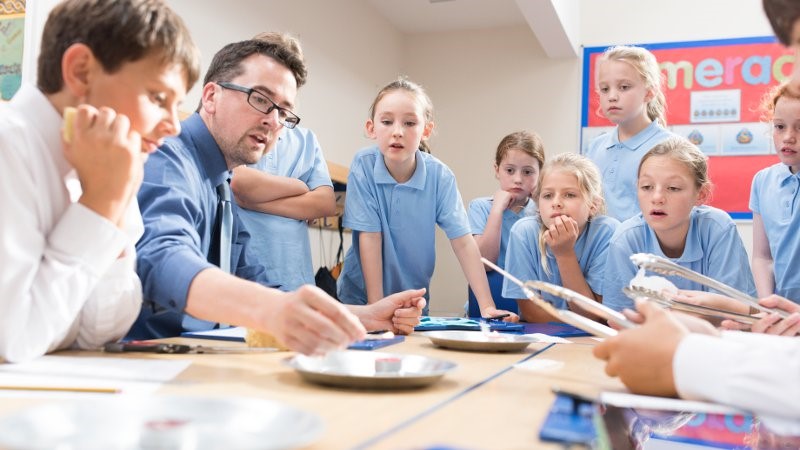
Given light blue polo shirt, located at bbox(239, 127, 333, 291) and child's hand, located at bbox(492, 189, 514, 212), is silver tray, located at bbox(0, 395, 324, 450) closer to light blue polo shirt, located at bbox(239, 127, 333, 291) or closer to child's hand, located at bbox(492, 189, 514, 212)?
light blue polo shirt, located at bbox(239, 127, 333, 291)

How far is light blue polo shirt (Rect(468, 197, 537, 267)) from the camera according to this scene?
2799 mm

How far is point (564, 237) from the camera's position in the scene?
2094 mm

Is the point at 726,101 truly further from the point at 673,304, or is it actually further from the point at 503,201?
the point at 673,304

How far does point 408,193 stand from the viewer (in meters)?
2.34

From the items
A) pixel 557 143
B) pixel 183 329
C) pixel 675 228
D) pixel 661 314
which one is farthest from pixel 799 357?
pixel 557 143

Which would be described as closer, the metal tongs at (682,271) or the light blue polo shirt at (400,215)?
the metal tongs at (682,271)

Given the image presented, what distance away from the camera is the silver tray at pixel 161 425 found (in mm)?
456

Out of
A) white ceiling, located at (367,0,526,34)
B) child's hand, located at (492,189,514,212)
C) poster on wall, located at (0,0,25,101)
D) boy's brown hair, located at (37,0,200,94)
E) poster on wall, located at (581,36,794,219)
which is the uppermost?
white ceiling, located at (367,0,526,34)

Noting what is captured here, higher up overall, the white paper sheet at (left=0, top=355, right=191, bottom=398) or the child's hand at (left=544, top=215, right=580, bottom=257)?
the child's hand at (left=544, top=215, right=580, bottom=257)

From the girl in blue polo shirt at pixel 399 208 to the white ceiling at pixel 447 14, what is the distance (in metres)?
2.09

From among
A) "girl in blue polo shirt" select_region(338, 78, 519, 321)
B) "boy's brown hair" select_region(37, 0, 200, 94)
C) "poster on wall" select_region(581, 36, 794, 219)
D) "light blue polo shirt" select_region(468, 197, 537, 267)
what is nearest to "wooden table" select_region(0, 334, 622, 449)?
"boy's brown hair" select_region(37, 0, 200, 94)

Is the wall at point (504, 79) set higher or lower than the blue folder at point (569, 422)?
higher

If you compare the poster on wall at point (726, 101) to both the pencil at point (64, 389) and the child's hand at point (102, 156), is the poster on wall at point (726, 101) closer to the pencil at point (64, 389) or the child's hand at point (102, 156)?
the child's hand at point (102, 156)

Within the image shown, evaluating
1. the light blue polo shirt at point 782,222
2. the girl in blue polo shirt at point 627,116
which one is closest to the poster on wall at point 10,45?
the girl in blue polo shirt at point 627,116
